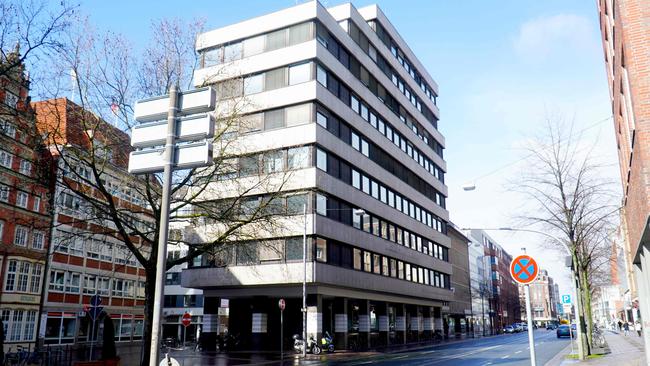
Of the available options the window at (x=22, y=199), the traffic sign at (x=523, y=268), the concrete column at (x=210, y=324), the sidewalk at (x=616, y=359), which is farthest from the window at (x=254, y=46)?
the traffic sign at (x=523, y=268)

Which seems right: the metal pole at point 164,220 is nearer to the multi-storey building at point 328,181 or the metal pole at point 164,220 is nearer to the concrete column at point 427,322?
the multi-storey building at point 328,181

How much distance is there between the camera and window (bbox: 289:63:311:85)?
37.3 m

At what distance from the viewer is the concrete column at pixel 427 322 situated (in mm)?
57719

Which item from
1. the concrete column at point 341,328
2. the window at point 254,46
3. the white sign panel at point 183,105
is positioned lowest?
the concrete column at point 341,328

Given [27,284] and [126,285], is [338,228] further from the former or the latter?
[126,285]

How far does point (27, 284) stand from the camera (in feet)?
134

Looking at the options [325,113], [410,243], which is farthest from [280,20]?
[410,243]

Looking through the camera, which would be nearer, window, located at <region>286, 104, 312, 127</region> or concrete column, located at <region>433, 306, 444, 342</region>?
window, located at <region>286, 104, 312, 127</region>

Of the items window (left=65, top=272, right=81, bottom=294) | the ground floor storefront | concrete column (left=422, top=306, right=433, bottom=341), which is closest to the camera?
the ground floor storefront

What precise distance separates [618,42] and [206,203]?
1446cm

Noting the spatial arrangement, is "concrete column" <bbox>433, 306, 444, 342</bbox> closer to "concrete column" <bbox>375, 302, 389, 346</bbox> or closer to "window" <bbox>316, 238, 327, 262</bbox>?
"concrete column" <bbox>375, 302, 389, 346</bbox>

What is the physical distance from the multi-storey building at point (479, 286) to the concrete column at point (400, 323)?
45.1 m

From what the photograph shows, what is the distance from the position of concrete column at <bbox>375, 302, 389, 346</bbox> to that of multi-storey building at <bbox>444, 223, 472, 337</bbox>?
29857 millimetres

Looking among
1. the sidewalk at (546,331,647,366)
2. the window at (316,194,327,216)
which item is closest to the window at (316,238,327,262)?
the window at (316,194,327,216)
